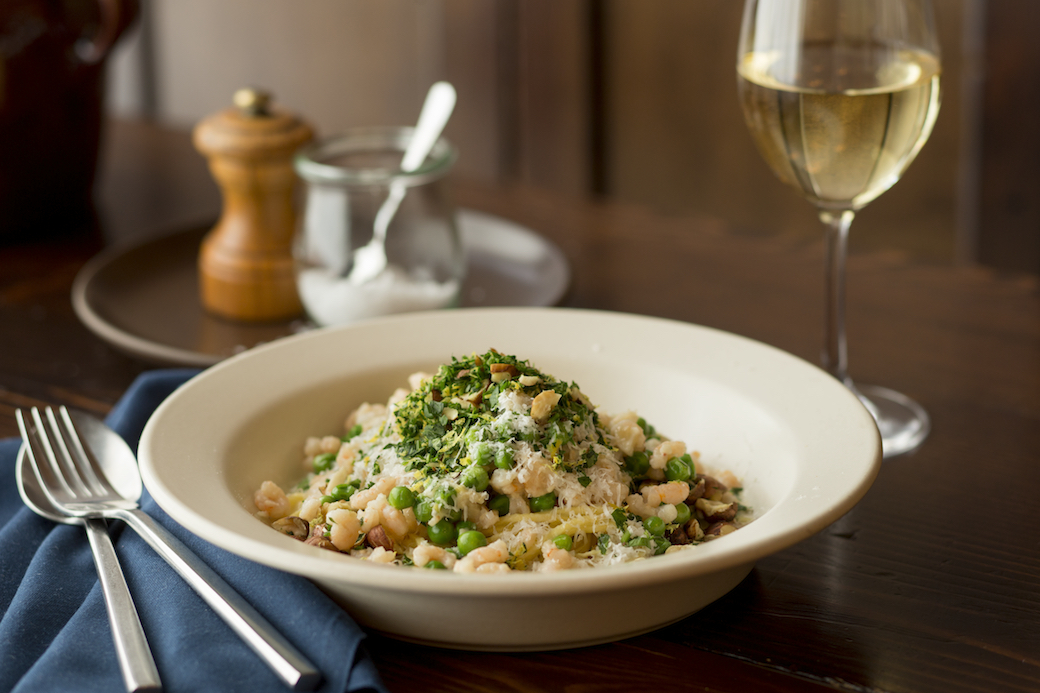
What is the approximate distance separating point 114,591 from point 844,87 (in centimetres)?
108

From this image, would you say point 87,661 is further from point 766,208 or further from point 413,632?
point 766,208

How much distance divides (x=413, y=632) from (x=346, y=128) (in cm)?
384

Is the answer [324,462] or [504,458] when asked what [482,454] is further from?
[324,462]

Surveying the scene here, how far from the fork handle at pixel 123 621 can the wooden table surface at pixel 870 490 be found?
0.20m

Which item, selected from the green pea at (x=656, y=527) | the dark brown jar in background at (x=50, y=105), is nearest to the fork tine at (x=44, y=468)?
the green pea at (x=656, y=527)

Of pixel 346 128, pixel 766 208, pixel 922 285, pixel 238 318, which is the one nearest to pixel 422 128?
pixel 238 318

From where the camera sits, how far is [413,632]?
3.17 feet

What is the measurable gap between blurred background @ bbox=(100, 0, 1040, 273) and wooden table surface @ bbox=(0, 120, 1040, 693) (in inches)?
41.8

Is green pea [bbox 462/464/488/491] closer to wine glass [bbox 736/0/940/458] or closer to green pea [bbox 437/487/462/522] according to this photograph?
green pea [bbox 437/487/462/522]

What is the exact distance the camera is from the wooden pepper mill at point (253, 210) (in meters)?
1.93

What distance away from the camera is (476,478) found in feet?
3.49

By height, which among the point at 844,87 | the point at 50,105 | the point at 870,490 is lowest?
the point at 870,490

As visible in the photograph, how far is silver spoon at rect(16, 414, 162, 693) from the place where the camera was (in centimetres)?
91

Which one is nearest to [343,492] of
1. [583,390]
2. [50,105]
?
[583,390]
